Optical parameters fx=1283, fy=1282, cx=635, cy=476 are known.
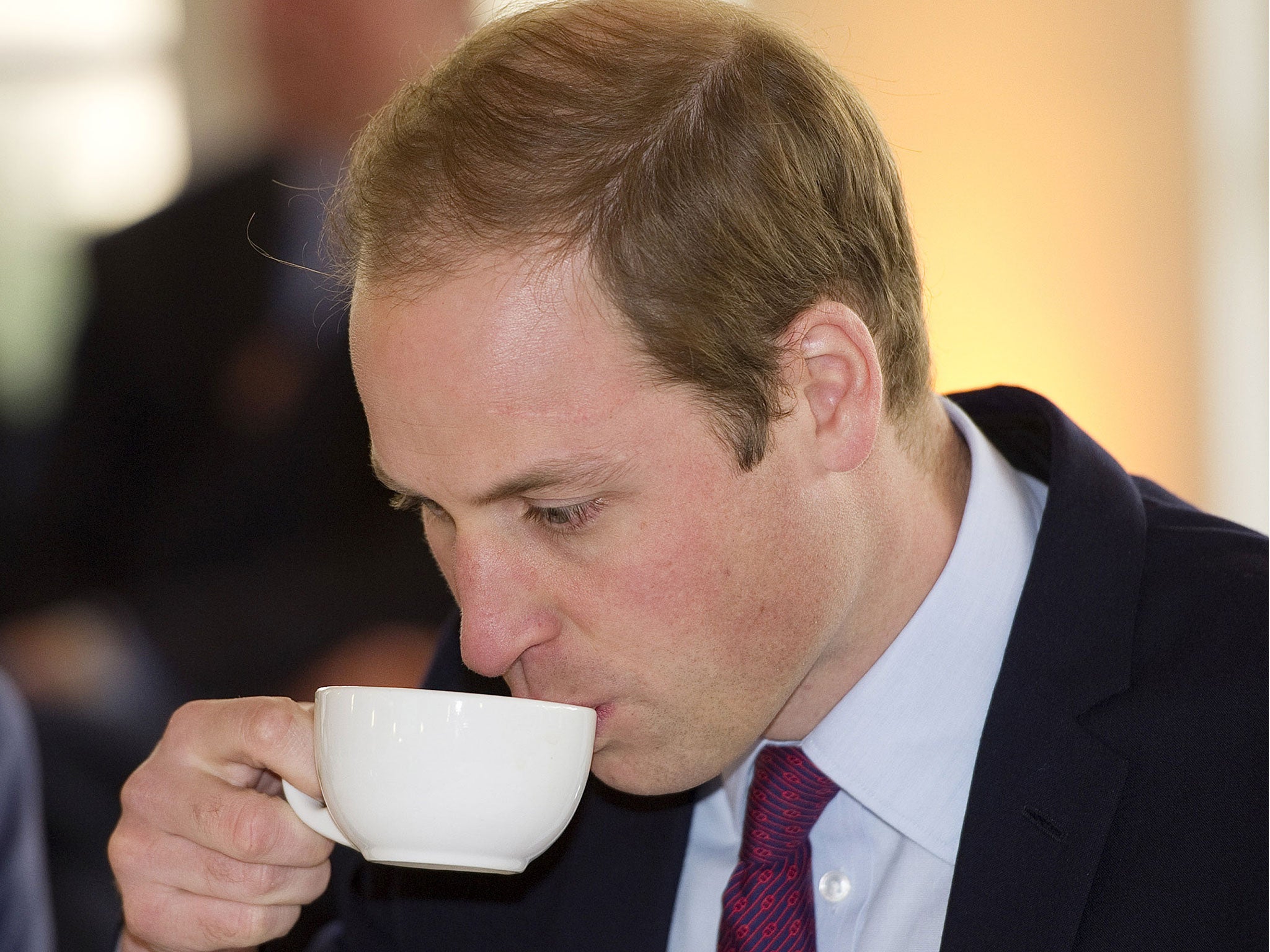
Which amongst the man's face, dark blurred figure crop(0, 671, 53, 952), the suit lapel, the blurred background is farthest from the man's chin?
the blurred background

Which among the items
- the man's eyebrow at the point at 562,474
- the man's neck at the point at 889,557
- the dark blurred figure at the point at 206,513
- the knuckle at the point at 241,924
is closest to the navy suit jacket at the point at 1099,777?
the man's neck at the point at 889,557

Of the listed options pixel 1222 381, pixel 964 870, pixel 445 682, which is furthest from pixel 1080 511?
pixel 1222 381

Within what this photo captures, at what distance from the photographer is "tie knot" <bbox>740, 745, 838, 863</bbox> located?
1.07m

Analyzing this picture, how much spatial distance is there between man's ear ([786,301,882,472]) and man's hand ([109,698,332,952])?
47cm

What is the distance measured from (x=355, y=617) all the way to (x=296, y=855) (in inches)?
50.5

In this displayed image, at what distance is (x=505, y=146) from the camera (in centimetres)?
96

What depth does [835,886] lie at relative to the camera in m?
1.07

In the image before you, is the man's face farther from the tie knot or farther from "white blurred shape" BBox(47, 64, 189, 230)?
"white blurred shape" BBox(47, 64, 189, 230)

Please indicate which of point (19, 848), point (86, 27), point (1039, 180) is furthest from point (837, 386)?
point (86, 27)

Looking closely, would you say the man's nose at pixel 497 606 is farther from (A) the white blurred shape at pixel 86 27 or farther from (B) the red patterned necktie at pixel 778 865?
(A) the white blurred shape at pixel 86 27

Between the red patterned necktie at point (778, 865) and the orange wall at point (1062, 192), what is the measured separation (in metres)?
1.65

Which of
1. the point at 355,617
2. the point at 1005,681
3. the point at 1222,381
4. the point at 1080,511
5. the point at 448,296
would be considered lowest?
the point at 355,617

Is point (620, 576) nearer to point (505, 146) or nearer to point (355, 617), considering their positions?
point (505, 146)

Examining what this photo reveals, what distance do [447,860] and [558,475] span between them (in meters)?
0.27
